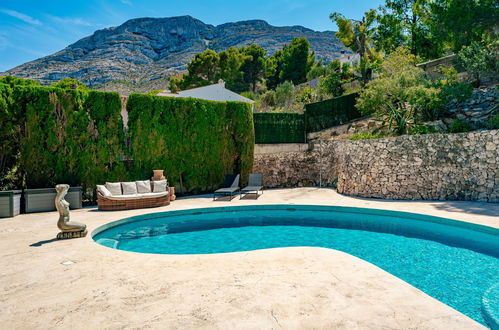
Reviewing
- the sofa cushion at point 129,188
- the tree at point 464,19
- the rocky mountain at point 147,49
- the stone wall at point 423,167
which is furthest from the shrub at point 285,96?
the rocky mountain at point 147,49

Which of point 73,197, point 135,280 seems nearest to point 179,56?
point 73,197

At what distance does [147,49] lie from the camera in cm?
9650

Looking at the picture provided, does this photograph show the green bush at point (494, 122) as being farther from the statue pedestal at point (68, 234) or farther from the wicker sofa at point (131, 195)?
the statue pedestal at point (68, 234)

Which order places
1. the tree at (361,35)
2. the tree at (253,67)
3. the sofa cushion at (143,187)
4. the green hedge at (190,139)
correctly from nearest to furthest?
1. the sofa cushion at (143,187)
2. the green hedge at (190,139)
3. the tree at (361,35)
4. the tree at (253,67)

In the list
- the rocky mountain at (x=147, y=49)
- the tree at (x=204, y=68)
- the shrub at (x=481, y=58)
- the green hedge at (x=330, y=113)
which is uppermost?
the rocky mountain at (x=147, y=49)

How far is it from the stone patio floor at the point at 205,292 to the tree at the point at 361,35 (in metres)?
23.7

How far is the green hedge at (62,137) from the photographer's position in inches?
384

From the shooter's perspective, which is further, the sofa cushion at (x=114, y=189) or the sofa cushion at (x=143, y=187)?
the sofa cushion at (x=143, y=187)

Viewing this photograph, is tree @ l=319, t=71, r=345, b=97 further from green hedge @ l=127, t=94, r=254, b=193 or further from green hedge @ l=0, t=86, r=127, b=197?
green hedge @ l=0, t=86, r=127, b=197

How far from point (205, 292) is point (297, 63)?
45020 millimetres

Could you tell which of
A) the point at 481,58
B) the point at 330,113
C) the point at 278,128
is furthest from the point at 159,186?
the point at 481,58

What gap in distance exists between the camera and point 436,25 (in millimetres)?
17844

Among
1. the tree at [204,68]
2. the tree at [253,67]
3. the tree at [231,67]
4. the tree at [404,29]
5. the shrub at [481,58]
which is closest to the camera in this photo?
the shrub at [481,58]

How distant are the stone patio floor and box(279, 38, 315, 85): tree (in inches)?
1671
